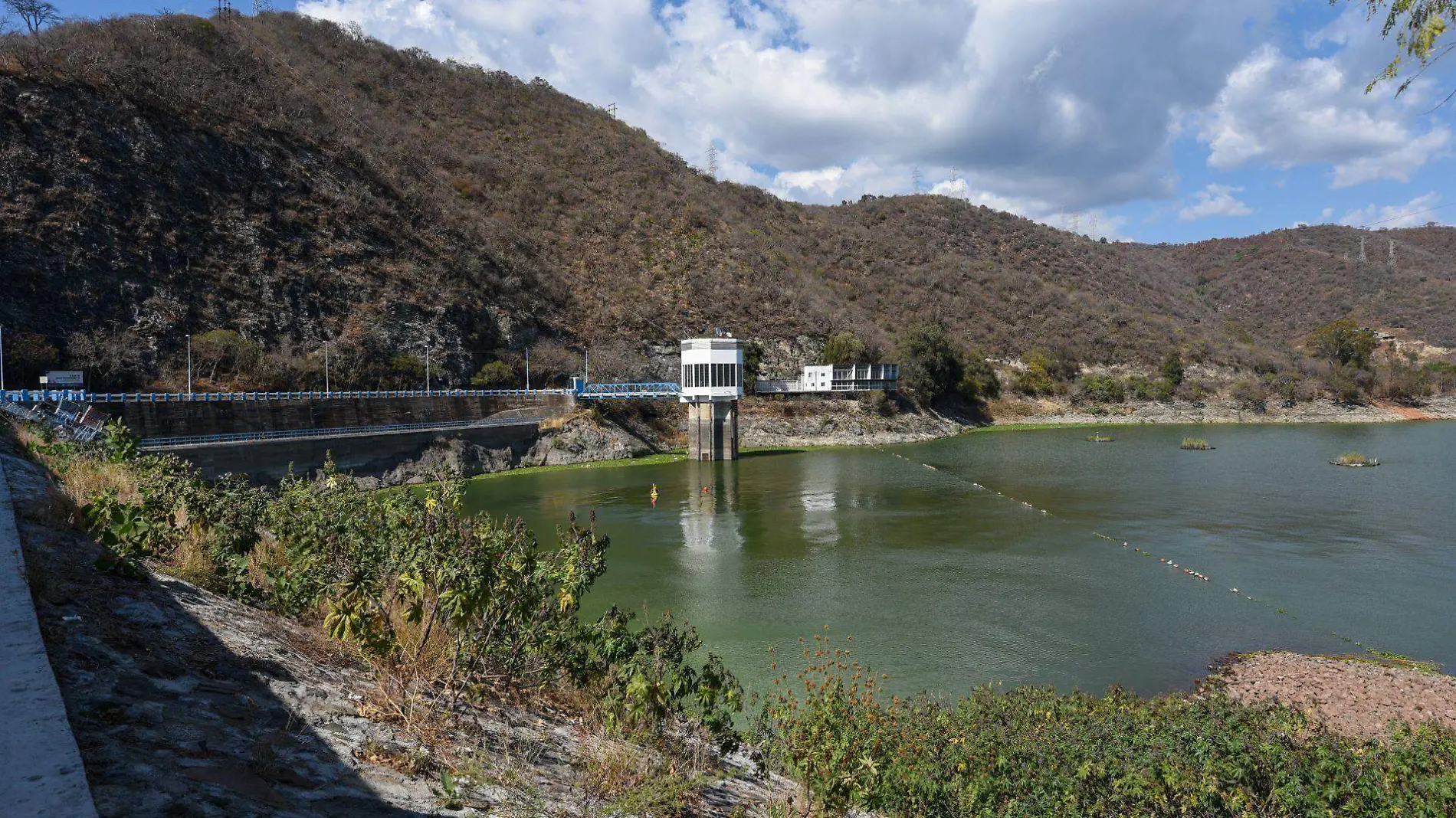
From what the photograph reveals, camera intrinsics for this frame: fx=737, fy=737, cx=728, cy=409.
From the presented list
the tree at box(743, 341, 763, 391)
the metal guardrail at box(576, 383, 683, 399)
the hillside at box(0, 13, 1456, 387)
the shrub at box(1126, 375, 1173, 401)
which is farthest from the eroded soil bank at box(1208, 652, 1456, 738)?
the shrub at box(1126, 375, 1173, 401)

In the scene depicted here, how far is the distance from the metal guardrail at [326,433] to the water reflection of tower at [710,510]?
13092 mm

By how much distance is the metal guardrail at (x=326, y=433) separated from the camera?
111ft

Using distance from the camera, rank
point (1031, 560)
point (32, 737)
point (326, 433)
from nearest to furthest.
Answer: point (32, 737)
point (1031, 560)
point (326, 433)

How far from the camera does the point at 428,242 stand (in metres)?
64.2

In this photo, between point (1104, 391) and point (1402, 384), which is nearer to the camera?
point (1104, 391)

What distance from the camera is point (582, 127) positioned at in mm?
107750

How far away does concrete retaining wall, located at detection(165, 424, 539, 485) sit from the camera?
112ft

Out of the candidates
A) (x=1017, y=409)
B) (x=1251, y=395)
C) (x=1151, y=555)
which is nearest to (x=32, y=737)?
(x=1151, y=555)

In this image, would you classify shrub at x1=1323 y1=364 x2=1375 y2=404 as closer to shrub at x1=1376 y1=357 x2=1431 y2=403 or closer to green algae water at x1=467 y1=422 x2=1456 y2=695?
shrub at x1=1376 y1=357 x2=1431 y2=403

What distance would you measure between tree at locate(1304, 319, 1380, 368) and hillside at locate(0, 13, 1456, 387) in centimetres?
1142

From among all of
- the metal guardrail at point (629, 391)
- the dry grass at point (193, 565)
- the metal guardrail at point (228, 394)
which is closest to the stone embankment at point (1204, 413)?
the metal guardrail at point (629, 391)

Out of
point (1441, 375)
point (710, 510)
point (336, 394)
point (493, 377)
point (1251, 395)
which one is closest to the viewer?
point (710, 510)

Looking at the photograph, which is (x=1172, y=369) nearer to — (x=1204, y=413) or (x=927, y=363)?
(x=1204, y=413)

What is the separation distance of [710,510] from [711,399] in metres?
20.3
